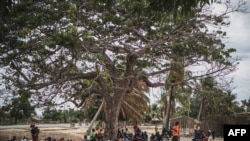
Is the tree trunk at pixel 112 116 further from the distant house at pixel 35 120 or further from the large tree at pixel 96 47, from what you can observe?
the distant house at pixel 35 120

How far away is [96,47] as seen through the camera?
1588cm

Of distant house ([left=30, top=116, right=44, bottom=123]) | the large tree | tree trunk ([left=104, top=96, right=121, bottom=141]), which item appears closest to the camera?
the large tree

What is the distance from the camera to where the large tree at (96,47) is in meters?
13.6

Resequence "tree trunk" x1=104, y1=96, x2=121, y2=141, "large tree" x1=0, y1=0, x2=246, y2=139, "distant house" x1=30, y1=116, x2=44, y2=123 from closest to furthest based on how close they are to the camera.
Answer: "large tree" x1=0, y1=0, x2=246, y2=139 → "tree trunk" x1=104, y1=96, x2=121, y2=141 → "distant house" x1=30, y1=116, x2=44, y2=123

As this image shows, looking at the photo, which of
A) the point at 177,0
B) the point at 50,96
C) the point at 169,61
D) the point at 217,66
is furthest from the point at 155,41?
the point at 177,0

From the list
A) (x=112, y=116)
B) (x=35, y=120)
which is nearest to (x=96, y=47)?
(x=112, y=116)

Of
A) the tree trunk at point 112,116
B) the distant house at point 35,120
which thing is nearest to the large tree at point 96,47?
the tree trunk at point 112,116

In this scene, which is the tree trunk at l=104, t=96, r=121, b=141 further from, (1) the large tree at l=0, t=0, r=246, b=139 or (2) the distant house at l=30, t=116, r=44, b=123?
(2) the distant house at l=30, t=116, r=44, b=123

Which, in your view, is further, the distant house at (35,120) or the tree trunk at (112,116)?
the distant house at (35,120)

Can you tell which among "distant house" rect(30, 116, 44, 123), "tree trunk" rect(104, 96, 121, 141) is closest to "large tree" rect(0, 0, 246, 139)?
"tree trunk" rect(104, 96, 121, 141)

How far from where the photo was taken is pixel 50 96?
15891mm

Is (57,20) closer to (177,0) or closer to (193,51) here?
(193,51)

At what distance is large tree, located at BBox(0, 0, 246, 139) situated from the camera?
1361 cm

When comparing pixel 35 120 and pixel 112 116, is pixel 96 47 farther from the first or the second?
pixel 35 120
